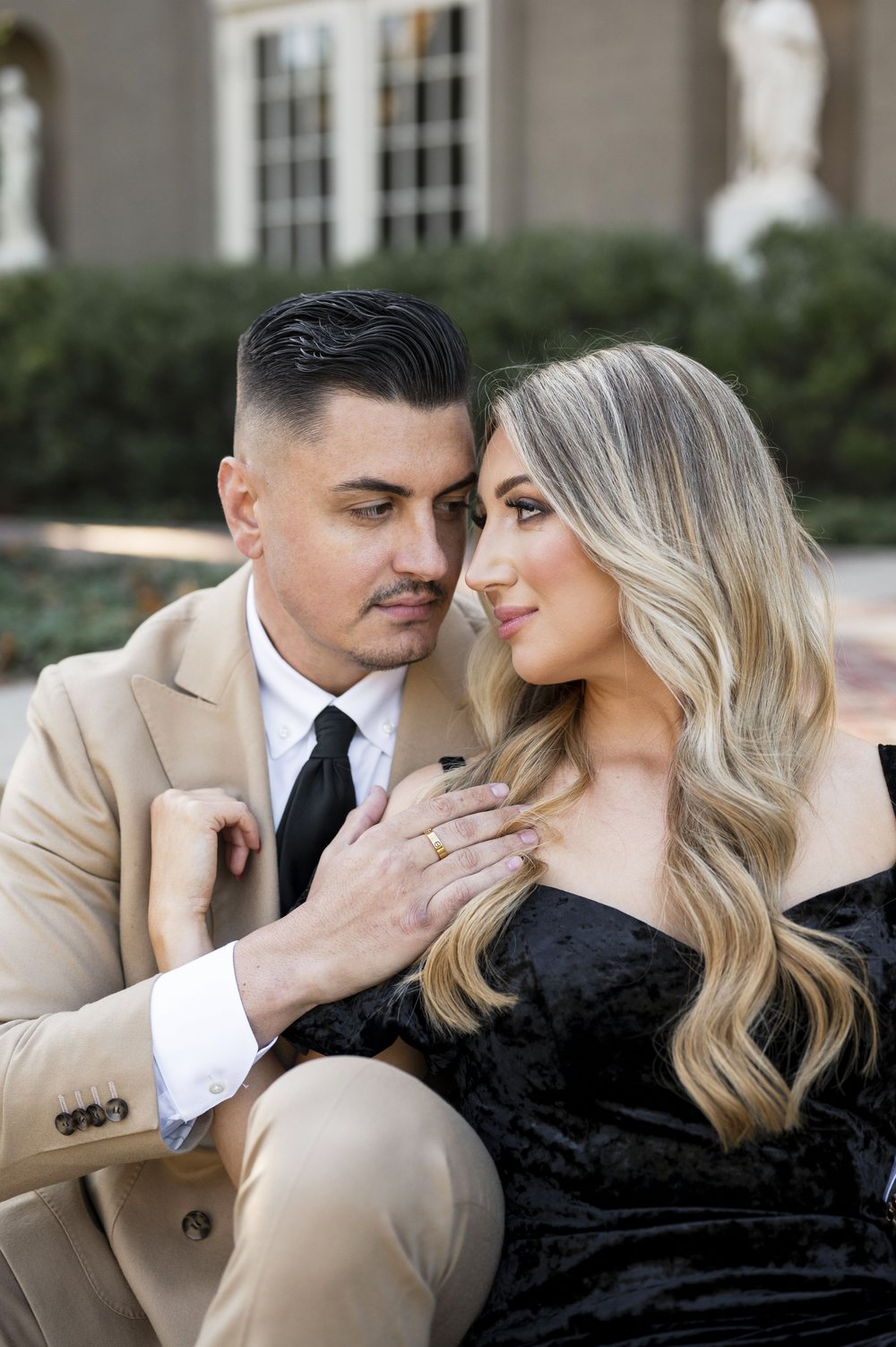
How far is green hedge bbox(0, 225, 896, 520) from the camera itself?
1073cm

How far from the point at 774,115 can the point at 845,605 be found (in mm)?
7582

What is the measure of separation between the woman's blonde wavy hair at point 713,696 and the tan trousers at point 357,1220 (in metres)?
0.27

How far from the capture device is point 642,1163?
2150 millimetres

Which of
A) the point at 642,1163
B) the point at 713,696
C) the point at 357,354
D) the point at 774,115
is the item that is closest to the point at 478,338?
the point at 774,115

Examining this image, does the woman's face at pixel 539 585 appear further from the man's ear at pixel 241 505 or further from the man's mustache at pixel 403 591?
the man's ear at pixel 241 505

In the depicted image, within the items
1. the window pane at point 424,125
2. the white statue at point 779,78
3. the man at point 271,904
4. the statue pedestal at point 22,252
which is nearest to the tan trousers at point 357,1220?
the man at point 271,904

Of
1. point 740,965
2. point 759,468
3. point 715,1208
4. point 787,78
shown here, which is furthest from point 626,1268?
point 787,78

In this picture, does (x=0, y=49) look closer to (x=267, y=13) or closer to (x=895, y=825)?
(x=267, y=13)

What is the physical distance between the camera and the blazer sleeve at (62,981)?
2240 millimetres

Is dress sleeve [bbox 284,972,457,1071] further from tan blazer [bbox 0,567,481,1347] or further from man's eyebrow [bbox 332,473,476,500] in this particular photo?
man's eyebrow [bbox 332,473,476,500]

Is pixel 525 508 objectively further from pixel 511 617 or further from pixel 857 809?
pixel 857 809

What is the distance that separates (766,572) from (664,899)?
575 millimetres

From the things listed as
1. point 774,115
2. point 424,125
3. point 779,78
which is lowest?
point 774,115

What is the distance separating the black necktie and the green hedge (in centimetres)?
685
